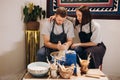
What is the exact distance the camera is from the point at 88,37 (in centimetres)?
273

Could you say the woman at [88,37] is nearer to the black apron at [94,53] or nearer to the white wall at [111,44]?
the black apron at [94,53]

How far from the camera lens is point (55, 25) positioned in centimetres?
274

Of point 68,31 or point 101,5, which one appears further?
point 101,5

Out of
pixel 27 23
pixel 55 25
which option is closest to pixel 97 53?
pixel 55 25

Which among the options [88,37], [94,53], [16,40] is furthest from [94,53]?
[16,40]

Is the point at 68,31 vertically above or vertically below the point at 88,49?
above

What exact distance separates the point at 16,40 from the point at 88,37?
1.20m

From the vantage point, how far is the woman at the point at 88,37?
8.35 feet

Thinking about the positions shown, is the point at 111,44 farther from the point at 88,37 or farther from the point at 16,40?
the point at 16,40

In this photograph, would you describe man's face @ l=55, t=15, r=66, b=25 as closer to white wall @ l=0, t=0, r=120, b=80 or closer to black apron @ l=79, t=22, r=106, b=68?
black apron @ l=79, t=22, r=106, b=68

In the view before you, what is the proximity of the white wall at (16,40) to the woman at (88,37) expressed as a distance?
490 millimetres

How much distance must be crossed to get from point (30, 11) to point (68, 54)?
1233mm

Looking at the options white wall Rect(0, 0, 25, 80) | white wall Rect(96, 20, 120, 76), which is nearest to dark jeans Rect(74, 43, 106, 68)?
white wall Rect(96, 20, 120, 76)

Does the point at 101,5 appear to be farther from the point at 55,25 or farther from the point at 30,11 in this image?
the point at 30,11
